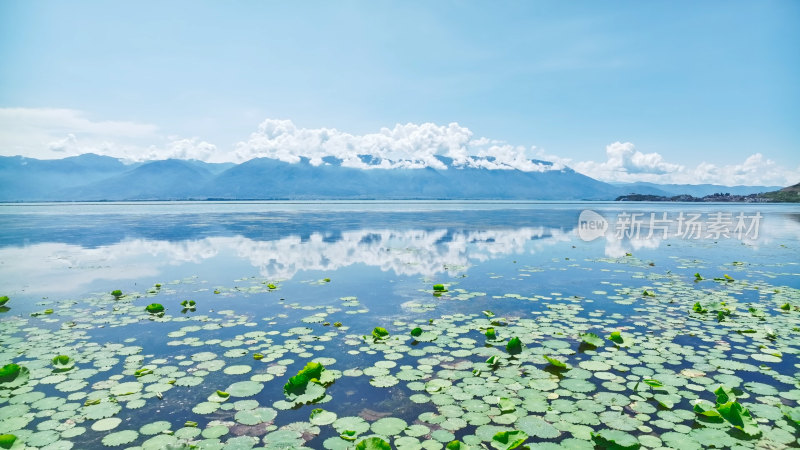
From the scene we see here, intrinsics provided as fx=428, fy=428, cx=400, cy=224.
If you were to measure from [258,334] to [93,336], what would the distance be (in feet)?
11.6

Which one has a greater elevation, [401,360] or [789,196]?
[789,196]

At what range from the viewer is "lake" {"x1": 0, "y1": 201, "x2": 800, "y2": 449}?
5438mm

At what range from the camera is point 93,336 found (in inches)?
362

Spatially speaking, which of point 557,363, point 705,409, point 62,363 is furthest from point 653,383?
point 62,363

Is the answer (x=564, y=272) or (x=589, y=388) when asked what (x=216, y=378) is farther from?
(x=564, y=272)

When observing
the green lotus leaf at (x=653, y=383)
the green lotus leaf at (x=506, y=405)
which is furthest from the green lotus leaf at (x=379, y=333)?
the green lotus leaf at (x=653, y=383)

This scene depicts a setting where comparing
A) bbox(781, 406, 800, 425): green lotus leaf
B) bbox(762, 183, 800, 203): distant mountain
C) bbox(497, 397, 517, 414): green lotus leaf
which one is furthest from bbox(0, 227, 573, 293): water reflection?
bbox(762, 183, 800, 203): distant mountain

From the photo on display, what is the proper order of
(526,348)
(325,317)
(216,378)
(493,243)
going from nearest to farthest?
(216,378), (526,348), (325,317), (493,243)

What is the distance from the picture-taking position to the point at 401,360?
7789 millimetres

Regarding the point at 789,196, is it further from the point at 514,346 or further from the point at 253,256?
the point at 514,346

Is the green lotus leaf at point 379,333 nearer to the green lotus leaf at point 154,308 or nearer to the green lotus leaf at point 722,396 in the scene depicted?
the green lotus leaf at point 722,396

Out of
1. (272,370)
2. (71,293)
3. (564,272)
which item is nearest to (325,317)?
(272,370)

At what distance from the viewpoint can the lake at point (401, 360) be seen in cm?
544

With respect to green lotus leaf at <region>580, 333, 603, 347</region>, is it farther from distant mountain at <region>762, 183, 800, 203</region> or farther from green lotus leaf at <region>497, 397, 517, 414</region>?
distant mountain at <region>762, 183, 800, 203</region>
